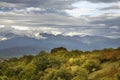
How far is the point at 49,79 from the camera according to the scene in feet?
300

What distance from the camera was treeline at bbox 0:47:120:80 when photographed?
287 feet

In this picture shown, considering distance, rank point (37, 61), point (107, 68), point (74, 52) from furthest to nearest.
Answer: point (74, 52) < point (37, 61) < point (107, 68)

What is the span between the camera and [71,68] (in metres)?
94.3

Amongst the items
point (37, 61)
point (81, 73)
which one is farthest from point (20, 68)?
point (81, 73)

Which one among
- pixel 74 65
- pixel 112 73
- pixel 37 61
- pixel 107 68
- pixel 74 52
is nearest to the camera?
pixel 112 73

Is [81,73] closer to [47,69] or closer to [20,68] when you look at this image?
[47,69]

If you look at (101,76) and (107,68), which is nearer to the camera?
(101,76)

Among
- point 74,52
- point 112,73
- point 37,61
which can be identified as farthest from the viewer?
point 74,52

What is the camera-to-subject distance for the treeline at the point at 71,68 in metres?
87.6

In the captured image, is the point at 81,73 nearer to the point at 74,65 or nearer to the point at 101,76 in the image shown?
the point at 101,76

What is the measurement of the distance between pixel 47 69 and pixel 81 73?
45.9ft

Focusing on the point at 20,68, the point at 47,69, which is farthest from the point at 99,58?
the point at 20,68

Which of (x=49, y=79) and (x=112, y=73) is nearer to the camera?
(x=112, y=73)

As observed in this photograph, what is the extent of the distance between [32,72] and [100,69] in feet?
60.0
